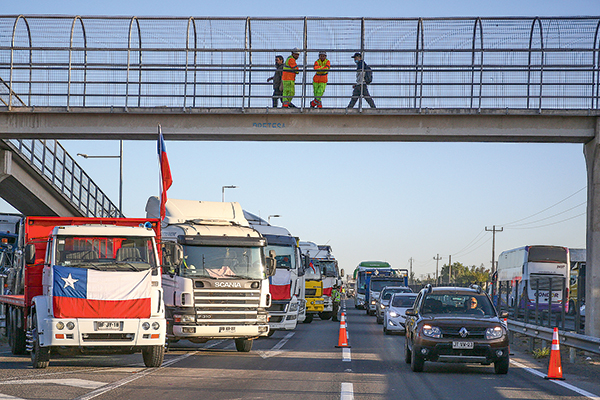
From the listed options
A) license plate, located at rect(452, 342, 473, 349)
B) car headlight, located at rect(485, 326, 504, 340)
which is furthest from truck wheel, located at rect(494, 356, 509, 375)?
license plate, located at rect(452, 342, 473, 349)

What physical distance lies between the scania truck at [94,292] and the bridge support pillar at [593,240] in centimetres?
1268

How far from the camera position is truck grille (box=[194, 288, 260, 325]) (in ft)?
55.2

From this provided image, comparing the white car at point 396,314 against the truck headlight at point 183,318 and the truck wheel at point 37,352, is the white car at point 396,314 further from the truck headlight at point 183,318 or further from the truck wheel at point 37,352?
the truck wheel at point 37,352

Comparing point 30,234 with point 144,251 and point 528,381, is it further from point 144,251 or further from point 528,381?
point 528,381

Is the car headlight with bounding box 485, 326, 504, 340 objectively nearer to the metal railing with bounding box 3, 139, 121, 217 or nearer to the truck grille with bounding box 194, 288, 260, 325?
the truck grille with bounding box 194, 288, 260, 325

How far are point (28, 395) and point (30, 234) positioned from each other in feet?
18.7

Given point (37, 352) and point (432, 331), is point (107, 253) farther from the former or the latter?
point (432, 331)

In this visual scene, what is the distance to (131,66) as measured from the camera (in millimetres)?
22625

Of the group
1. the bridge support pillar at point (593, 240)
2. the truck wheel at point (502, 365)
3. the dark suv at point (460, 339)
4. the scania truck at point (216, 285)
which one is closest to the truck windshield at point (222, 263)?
the scania truck at point (216, 285)

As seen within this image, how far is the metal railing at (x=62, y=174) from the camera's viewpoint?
27.5m

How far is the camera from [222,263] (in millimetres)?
17312

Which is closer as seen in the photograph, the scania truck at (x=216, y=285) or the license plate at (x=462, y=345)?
the license plate at (x=462, y=345)

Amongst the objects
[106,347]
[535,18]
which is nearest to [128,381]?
[106,347]

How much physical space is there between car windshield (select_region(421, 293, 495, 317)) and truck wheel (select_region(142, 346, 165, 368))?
5.12 m
